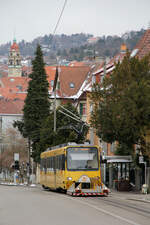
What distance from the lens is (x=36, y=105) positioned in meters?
Result: 76.3

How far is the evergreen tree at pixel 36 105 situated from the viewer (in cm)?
7619

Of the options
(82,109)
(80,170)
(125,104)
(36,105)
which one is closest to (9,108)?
(36,105)

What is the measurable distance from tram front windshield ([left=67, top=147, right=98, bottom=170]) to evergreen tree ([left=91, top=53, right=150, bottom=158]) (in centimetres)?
377

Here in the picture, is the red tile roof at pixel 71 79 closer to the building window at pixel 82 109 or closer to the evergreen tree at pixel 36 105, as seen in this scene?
the evergreen tree at pixel 36 105

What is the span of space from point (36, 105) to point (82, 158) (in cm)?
4326

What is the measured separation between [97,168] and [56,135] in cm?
2665

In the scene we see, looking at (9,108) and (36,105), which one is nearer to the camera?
(36,105)

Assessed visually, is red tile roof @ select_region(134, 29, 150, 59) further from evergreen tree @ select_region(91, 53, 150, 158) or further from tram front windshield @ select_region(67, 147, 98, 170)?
tram front windshield @ select_region(67, 147, 98, 170)

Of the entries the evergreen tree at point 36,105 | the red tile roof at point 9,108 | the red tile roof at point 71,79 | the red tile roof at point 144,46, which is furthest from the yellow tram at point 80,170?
the red tile roof at point 9,108

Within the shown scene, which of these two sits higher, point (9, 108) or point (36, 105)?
point (9, 108)

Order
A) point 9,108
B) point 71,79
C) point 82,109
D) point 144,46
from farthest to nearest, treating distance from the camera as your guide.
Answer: point 9,108, point 71,79, point 82,109, point 144,46

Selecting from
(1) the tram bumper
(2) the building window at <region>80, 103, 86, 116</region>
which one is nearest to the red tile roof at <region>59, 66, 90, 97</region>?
(2) the building window at <region>80, 103, 86, 116</region>

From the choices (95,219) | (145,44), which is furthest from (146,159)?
(95,219)

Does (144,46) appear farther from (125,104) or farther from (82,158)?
(82,158)
